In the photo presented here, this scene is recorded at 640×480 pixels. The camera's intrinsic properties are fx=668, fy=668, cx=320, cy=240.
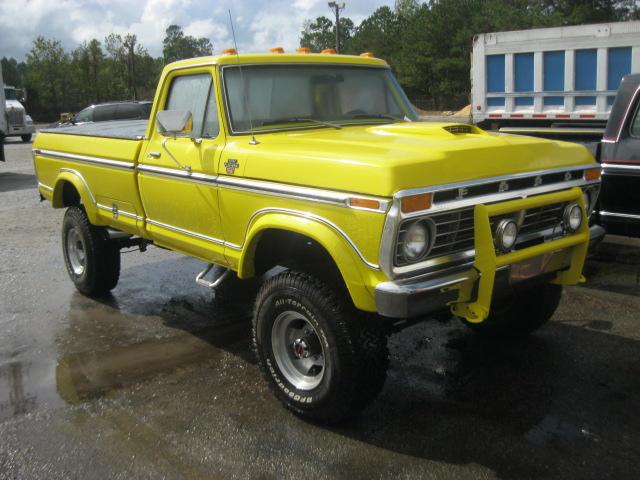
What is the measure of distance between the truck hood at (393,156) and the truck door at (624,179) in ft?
6.73

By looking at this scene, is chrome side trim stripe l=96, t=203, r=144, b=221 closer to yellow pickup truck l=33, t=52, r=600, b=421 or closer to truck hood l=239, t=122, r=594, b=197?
yellow pickup truck l=33, t=52, r=600, b=421

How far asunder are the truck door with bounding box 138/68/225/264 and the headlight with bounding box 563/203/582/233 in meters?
2.17

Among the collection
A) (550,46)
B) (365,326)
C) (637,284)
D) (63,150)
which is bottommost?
(637,284)

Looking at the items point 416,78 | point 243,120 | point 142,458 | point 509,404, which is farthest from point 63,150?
point 416,78

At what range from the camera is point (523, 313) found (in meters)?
4.88

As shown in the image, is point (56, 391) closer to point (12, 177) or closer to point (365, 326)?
point (365, 326)

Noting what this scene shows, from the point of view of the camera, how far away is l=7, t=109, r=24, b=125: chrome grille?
1126 inches

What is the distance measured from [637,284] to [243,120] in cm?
423

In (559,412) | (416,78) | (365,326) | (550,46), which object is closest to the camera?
(365,326)

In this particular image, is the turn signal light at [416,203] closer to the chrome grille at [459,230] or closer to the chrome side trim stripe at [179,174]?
the chrome grille at [459,230]

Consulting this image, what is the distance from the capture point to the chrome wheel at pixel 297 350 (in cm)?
391

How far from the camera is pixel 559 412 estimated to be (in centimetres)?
393

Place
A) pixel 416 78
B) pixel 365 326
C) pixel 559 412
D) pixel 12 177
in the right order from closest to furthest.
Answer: pixel 365 326 → pixel 559 412 → pixel 12 177 → pixel 416 78

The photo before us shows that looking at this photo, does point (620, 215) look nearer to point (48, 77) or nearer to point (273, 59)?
point (273, 59)
